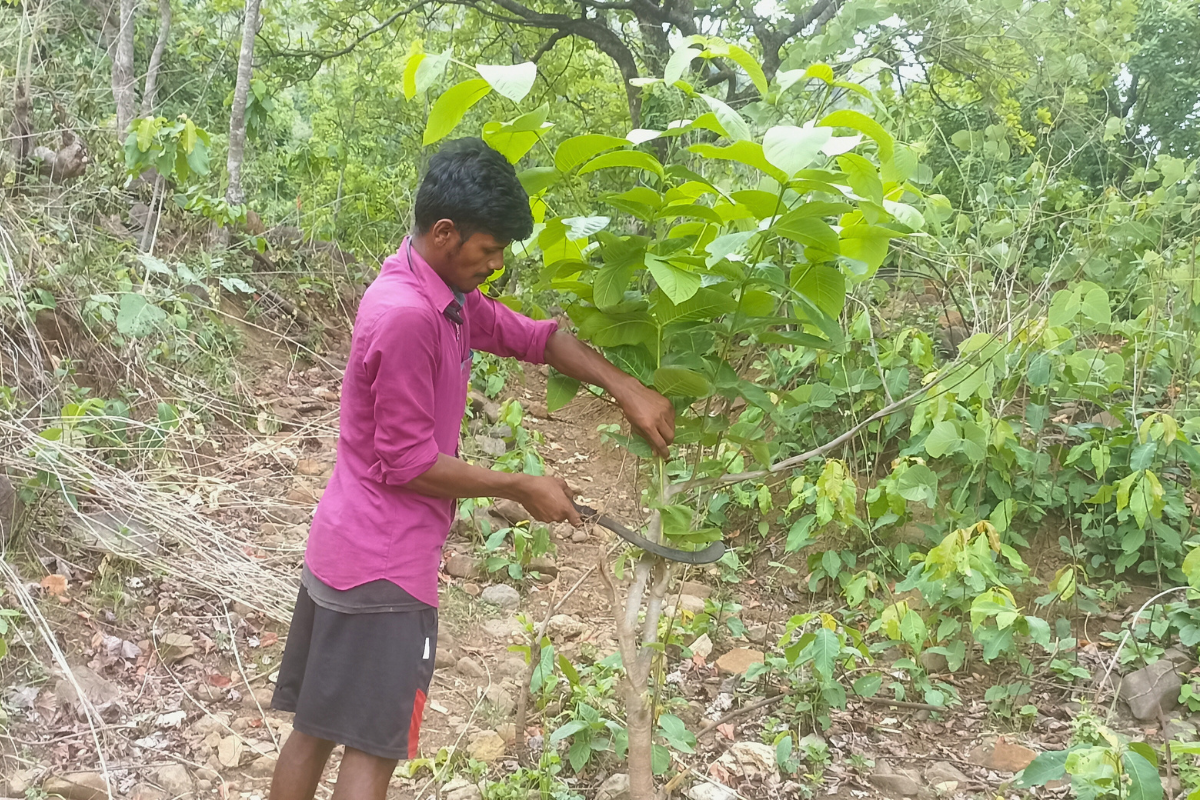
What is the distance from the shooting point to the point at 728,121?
126cm

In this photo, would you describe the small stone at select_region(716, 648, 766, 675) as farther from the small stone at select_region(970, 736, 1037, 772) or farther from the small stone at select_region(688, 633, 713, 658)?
the small stone at select_region(970, 736, 1037, 772)

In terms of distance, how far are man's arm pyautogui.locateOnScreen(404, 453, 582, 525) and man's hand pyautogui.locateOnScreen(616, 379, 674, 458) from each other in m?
0.18

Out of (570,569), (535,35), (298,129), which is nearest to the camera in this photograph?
(570,569)

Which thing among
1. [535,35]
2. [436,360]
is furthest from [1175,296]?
[535,35]

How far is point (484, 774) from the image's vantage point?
2.14m

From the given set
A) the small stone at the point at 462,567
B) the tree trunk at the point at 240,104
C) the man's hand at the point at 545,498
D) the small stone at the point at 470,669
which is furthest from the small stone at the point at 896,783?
the tree trunk at the point at 240,104

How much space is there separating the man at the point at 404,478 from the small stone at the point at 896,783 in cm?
125

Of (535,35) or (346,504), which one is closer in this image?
(346,504)

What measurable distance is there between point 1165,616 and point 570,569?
78.4 inches

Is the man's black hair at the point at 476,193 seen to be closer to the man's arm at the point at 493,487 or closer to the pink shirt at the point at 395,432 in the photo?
the pink shirt at the point at 395,432

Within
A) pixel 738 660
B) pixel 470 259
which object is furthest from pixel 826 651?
pixel 470 259

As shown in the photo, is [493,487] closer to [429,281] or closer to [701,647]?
[429,281]

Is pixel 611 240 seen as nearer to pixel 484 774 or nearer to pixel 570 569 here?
pixel 484 774

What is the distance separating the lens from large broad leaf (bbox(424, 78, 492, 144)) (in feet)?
4.09
